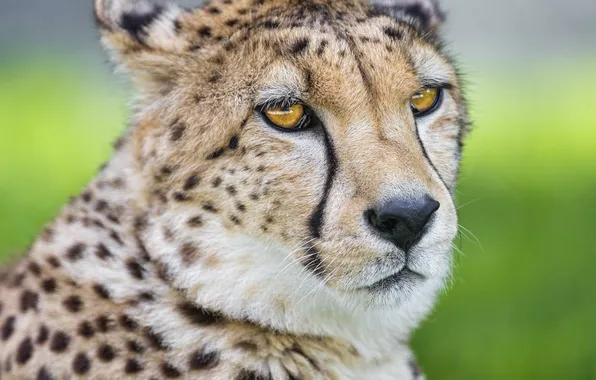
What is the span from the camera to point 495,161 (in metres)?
5.36

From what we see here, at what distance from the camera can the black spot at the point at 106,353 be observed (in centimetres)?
210

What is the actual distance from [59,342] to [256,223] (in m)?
0.52

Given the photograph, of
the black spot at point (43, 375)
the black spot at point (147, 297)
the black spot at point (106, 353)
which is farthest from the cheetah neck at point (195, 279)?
the black spot at point (43, 375)

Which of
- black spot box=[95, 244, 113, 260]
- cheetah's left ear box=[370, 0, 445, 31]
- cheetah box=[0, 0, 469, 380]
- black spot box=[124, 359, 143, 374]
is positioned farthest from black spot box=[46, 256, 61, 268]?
cheetah's left ear box=[370, 0, 445, 31]

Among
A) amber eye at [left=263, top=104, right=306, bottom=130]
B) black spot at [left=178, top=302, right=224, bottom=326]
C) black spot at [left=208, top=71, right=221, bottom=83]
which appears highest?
black spot at [left=208, top=71, right=221, bottom=83]

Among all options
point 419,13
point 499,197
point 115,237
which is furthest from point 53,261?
point 499,197

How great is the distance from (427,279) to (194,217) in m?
0.56

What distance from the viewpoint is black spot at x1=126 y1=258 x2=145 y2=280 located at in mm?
2201

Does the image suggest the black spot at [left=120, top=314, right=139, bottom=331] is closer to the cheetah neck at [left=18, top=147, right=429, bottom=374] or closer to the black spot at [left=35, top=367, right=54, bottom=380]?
the cheetah neck at [left=18, top=147, right=429, bottom=374]

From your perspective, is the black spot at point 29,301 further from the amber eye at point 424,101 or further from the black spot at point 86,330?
the amber eye at point 424,101

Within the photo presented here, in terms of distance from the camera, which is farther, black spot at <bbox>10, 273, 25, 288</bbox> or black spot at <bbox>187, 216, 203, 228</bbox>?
black spot at <bbox>10, 273, 25, 288</bbox>

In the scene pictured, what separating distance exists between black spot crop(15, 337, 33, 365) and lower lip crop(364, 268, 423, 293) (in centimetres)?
79

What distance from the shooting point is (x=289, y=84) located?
2.15 m

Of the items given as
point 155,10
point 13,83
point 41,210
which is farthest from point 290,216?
point 13,83
